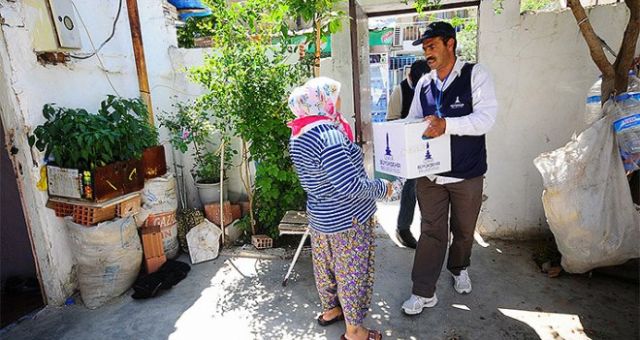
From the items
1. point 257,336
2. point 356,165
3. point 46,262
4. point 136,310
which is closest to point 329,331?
point 257,336

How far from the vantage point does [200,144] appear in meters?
4.11

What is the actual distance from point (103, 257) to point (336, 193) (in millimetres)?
2173

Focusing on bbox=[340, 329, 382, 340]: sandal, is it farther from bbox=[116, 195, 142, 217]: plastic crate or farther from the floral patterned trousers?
bbox=[116, 195, 142, 217]: plastic crate

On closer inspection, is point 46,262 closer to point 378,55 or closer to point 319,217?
point 319,217

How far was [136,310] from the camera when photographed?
301 centimetres

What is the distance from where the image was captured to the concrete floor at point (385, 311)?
259 centimetres

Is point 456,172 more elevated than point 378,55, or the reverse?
point 378,55

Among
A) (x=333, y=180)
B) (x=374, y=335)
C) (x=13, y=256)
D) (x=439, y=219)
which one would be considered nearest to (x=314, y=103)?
(x=333, y=180)

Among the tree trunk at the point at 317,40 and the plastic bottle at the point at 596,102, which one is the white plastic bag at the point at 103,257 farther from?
the plastic bottle at the point at 596,102

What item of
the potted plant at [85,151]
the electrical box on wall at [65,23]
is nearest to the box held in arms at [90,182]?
the potted plant at [85,151]

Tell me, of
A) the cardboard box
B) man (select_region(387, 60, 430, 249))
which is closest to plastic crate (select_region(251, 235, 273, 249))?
man (select_region(387, 60, 430, 249))

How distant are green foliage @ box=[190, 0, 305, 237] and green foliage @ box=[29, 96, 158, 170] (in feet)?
2.65

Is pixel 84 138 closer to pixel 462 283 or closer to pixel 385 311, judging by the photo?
pixel 385 311

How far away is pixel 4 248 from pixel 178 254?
1513 millimetres
